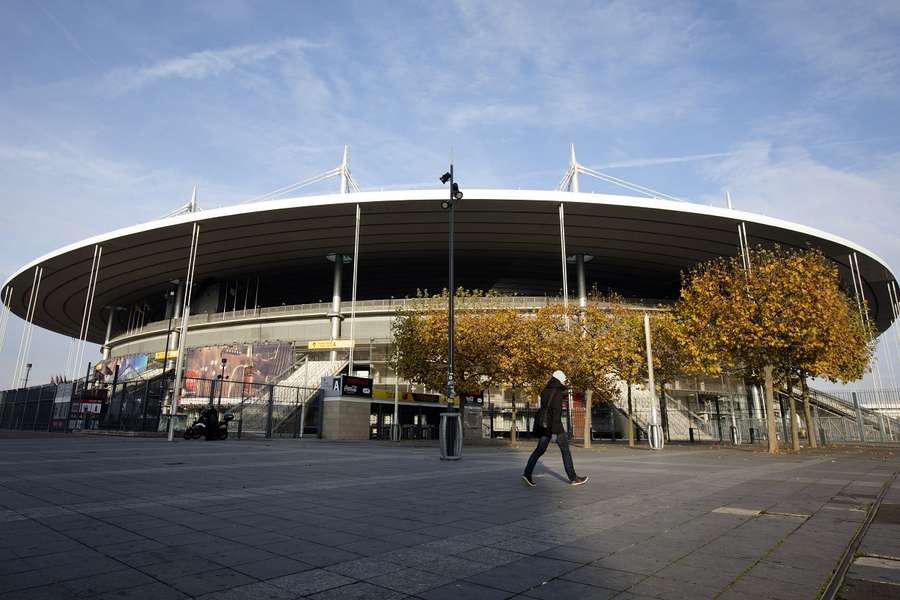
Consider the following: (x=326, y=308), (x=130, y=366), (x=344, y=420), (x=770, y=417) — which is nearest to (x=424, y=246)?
(x=326, y=308)

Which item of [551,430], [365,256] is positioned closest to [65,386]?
[365,256]

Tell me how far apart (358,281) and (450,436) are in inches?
1709

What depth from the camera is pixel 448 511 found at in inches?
235

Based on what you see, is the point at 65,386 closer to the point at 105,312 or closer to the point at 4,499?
the point at 4,499

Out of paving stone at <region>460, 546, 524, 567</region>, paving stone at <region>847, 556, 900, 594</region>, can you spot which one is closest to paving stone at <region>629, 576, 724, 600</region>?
→ paving stone at <region>460, 546, 524, 567</region>

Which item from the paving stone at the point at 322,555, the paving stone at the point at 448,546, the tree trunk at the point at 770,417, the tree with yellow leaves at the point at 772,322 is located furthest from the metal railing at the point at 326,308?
the paving stone at the point at 322,555

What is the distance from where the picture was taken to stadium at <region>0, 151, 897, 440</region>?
3244 centimetres

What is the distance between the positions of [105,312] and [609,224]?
61.4m

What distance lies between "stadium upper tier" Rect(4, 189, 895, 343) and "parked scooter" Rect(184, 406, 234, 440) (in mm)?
20706

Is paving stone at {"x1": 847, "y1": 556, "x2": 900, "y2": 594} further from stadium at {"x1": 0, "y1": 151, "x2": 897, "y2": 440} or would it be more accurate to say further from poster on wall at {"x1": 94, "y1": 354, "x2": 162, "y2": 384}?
poster on wall at {"x1": 94, "y1": 354, "x2": 162, "y2": 384}

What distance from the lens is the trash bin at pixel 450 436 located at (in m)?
13.6

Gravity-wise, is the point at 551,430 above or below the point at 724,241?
below

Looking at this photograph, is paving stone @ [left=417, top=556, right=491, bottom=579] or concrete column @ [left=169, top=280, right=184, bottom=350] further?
concrete column @ [left=169, top=280, right=184, bottom=350]

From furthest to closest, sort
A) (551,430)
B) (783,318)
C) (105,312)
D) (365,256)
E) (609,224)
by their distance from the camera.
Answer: (105,312) → (365,256) → (609,224) → (783,318) → (551,430)
